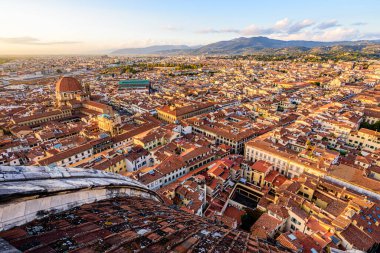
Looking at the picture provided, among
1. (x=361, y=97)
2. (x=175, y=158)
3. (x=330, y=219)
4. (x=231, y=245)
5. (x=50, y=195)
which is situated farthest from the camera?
(x=361, y=97)

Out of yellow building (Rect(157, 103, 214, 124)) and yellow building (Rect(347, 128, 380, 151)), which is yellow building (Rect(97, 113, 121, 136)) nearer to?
yellow building (Rect(157, 103, 214, 124))

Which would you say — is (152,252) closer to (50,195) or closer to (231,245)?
(231,245)

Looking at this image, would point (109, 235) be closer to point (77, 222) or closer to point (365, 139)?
point (77, 222)

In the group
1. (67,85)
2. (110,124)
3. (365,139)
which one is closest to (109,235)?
(110,124)

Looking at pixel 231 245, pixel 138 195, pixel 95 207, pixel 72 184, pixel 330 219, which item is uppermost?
pixel 72 184

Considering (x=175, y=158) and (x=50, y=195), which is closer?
(x=50, y=195)

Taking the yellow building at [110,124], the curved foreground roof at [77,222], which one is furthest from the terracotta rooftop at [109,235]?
the yellow building at [110,124]

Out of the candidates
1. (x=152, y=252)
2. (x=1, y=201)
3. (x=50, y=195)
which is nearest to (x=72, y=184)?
(x=50, y=195)

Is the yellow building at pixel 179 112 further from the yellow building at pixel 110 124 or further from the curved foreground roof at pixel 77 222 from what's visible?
the curved foreground roof at pixel 77 222
